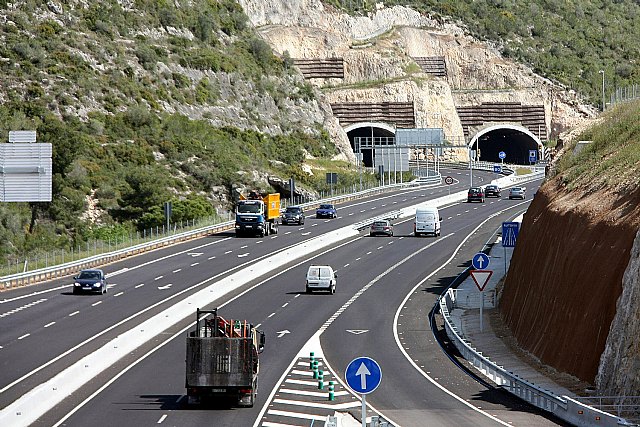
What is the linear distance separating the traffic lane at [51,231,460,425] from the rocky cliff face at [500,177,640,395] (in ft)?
26.9

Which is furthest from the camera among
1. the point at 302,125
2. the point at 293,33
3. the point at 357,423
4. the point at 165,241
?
the point at 293,33

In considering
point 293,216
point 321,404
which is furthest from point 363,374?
point 293,216

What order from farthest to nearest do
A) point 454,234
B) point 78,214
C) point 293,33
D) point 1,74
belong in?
point 293,33, point 1,74, point 78,214, point 454,234

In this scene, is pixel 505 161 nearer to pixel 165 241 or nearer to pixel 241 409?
pixel 165 241

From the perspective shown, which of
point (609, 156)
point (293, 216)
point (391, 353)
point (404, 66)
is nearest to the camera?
point (391, 353)

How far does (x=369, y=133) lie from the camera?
176 metres

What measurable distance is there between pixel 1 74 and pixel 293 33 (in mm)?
66958

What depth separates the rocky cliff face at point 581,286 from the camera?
2994 cm

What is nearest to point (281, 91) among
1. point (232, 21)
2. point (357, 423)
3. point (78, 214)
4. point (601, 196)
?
point (232, 21)

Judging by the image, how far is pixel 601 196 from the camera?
3962 centimetres

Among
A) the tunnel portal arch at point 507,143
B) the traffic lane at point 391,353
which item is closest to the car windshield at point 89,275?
the traffic lane at point 391,353

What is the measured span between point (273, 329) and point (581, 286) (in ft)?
52.3

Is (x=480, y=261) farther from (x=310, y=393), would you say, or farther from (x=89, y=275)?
(x=89, y=275)

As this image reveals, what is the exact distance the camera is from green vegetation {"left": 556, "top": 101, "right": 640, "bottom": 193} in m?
40.5
